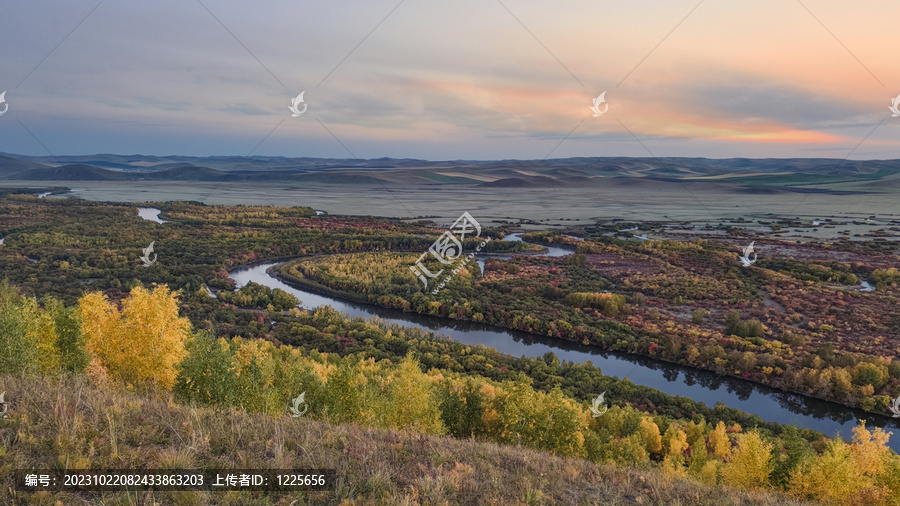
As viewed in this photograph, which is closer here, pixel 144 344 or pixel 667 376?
pixel 144 344

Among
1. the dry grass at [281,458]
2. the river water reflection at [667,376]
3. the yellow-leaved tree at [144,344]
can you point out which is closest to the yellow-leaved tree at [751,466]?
the dry grass at [281,458]

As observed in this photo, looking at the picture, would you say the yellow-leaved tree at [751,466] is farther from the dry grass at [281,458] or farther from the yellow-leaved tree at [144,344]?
the yellow-leaved tree at [144,344]

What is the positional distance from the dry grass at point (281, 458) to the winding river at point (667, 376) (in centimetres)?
3086

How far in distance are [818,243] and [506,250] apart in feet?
221

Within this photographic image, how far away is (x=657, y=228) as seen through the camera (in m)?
130

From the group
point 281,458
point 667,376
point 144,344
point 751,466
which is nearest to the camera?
point 281,458

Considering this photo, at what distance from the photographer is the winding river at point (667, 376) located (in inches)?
1342

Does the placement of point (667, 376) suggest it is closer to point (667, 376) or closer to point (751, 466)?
point (667, 376)

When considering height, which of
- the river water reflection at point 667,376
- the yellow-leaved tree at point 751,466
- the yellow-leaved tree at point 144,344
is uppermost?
the yellow-leaved tree at point 144,344

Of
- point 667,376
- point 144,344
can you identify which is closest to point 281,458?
point 144,344

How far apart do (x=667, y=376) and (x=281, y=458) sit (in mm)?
40185

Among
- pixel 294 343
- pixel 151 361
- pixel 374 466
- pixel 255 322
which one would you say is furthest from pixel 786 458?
pixel 255 322

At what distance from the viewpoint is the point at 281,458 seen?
789 cm

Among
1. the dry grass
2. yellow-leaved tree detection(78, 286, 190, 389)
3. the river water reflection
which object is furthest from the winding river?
yellow-leaved tree detection(78, 286, 190, 389)
